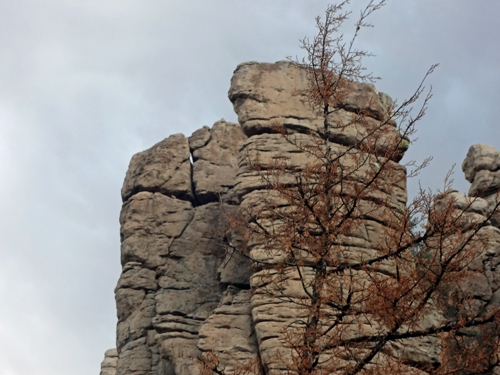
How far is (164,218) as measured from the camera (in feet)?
83.6

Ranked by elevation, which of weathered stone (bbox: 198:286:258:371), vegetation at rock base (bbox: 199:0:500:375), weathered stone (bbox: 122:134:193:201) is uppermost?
weathered stone (bbox: 122:134:193:201)

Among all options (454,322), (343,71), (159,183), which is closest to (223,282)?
(159,183)

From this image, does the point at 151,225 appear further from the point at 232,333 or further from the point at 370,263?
the point at 370,263

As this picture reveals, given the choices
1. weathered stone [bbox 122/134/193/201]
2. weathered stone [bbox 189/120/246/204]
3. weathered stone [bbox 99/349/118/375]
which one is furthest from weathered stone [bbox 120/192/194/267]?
weathered stone [bbox 99/349/118/375]

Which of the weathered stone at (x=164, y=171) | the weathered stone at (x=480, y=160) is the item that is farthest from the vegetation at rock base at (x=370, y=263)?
the weathered stone at (x=480, y=160)

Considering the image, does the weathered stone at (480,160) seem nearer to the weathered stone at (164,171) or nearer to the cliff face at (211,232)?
the cliff face at (211,232)

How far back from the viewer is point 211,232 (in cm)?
2514

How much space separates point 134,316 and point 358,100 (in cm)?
1204

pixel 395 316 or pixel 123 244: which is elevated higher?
pixel 123 244

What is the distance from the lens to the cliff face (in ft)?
64.0

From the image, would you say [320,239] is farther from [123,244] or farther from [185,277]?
[123,244]

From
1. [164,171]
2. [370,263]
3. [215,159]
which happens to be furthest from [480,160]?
[370,263]

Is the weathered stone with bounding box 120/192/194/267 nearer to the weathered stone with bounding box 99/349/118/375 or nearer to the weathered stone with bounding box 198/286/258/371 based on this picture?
the weathered stone with bounding box 198/286/258/371

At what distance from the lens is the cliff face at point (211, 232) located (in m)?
19.5
